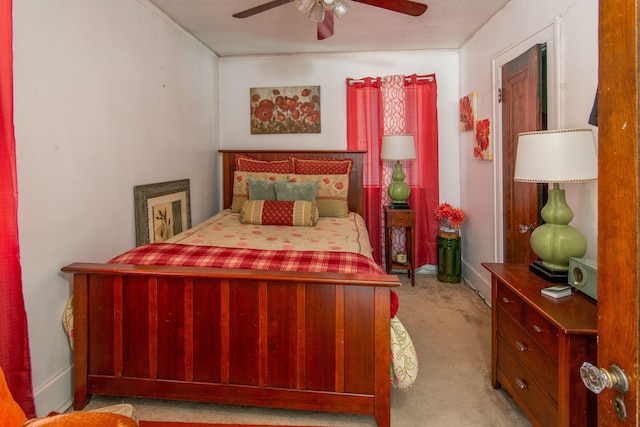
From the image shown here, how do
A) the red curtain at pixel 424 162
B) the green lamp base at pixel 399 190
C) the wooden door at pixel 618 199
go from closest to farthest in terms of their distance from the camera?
the wooden door at pixel 618 199
the green lamp base at pixel 399 190
the red curtain at pixel 424 162

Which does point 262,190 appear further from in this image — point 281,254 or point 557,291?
point 557,291

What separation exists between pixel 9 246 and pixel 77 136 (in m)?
0.82

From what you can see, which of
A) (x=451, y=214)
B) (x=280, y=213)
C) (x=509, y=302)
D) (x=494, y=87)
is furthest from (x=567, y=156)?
(x=451, y=214)

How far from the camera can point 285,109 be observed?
4297mm

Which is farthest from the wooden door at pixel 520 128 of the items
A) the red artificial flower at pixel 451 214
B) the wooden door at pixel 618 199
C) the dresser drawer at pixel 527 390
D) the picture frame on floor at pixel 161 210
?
the picture frame on floor at pixel 161 210

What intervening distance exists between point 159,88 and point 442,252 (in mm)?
2987

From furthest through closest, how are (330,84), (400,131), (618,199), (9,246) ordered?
(330,84) → (400,131) → (9,246) → (618,199)

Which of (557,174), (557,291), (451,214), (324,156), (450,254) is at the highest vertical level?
(324,156)

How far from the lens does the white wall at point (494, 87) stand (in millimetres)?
2012

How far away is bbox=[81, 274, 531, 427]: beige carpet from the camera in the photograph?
1854mm

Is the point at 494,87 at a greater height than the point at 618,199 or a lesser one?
greater

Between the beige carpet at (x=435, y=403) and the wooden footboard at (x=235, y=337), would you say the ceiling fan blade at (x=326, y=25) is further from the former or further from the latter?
the beige carpet at (x=435, y=403)

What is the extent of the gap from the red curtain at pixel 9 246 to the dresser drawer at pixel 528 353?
80.7 inches

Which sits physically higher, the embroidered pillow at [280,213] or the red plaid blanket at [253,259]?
the embroidered pillow at [280,213]
